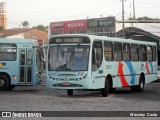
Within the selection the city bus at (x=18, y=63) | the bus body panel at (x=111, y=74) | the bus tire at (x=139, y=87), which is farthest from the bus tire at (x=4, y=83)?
the bus tire at (x=139, y=87)

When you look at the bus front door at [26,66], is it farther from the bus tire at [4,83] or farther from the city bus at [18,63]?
the bus tire at [4,83]

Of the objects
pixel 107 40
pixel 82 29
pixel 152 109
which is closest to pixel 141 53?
pixel 107 40

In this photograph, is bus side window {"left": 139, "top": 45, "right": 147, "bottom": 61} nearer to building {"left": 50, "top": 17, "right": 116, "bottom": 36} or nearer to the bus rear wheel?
the bus rear wheel

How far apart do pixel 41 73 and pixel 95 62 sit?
19.4 feet

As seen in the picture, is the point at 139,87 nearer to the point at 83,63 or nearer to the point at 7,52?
the point at 83,63

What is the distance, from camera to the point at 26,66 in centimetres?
2541

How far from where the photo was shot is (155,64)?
29469 millimetres

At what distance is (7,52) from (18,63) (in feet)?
2.83

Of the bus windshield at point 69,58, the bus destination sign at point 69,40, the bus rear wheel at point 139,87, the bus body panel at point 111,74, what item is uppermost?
the bus destination sign at point 69,40

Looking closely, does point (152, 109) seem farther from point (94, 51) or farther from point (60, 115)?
point (94, 51)

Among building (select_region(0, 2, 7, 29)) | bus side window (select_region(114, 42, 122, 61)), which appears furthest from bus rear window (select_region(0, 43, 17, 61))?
building (select_region(0, 2, 7, 29))

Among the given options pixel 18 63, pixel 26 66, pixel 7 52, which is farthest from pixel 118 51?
pixel 7 52

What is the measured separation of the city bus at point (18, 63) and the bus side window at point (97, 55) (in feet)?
17.2

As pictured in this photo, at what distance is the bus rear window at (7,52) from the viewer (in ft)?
83.3
